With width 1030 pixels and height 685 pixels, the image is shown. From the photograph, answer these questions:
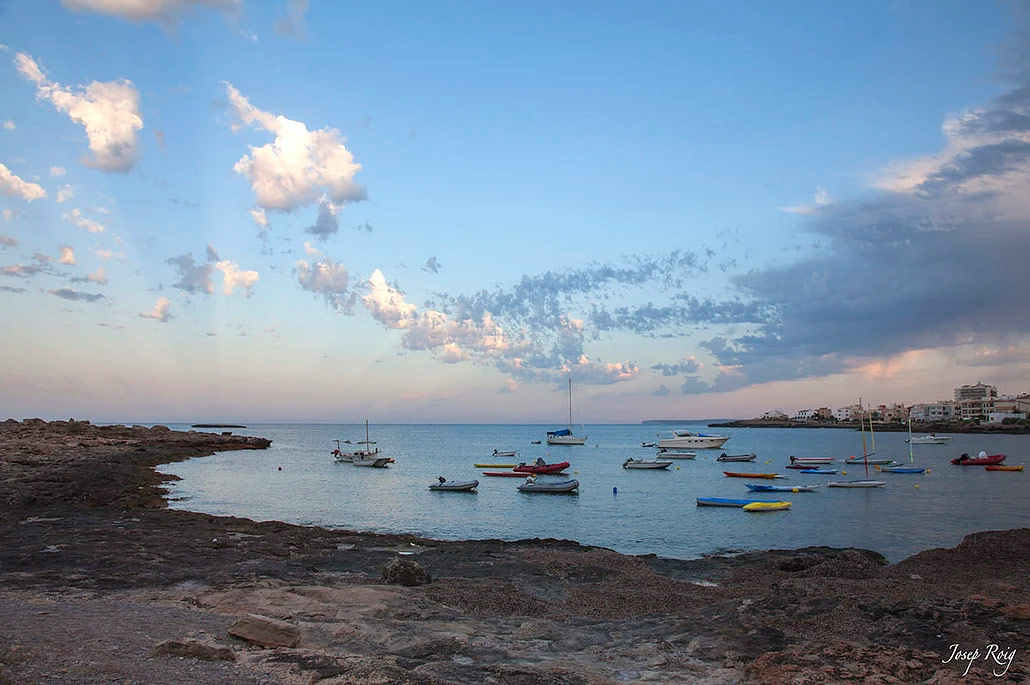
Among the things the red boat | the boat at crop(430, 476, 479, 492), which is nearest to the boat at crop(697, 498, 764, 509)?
the boat at crop(430, 476, 479, 492)

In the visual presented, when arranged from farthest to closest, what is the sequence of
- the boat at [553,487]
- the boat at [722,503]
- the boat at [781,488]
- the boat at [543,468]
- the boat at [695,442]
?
the boat at [695,442], the boat at [543,468], the boat at [781,488], the boat at [553,487], the boat at [722,503]

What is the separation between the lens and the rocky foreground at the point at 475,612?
1045cm

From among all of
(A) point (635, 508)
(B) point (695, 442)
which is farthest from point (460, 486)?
(B) point (695, 442)

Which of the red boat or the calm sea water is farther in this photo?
the red boat

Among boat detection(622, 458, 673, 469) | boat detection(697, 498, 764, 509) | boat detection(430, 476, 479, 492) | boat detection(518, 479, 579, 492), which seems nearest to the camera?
boat detection(697, 498, 764, 509)

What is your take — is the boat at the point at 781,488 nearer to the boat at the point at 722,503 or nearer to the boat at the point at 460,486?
the boat at the point at 722,503

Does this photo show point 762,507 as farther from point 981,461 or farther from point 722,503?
point 981,461

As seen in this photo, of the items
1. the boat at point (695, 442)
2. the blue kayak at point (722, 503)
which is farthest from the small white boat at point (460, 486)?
the boat at point (695, 442)

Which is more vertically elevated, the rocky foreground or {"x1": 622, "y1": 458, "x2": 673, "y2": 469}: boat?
the rocky foreground

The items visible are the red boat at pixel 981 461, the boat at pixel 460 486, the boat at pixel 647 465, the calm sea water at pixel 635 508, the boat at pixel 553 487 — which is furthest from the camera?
the boat at pixel 647 465

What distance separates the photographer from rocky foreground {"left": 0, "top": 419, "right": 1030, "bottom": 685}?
34.3ft

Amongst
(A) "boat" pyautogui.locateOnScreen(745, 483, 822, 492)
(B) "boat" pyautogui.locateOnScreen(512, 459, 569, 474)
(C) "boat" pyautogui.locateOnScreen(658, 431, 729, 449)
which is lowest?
(C) "boat" pyautogui.locateOnScreen(658, 431, 729, 449)

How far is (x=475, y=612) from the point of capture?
49.8 feet

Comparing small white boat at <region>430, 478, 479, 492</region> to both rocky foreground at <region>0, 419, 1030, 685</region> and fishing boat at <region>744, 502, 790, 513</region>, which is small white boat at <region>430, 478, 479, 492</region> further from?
rocky foreground at <region>0, 419, 1030, 685</region>
